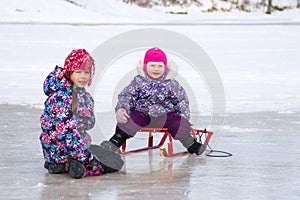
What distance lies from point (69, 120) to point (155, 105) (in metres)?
1.02

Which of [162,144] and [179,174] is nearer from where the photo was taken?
[179,174]

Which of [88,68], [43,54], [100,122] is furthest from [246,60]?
[88,68]

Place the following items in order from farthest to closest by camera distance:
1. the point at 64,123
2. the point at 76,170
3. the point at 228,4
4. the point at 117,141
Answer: the point at 228,4, the point at 117,141, the point at 64,123, the point at 76,170

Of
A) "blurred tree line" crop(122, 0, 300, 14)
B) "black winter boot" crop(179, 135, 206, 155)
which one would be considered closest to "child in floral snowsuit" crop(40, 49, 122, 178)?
"black winter boot" crop(179, 135, 206, 155)

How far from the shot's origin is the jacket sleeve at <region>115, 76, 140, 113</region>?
5859 mm

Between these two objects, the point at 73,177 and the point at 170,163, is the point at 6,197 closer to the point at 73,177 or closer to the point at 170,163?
the point at 73,177

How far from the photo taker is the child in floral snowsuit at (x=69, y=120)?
200 inches

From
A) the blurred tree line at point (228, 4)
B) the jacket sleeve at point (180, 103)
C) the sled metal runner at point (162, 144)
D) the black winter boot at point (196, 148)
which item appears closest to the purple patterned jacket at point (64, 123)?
the sled metal runner at point (162, 144)

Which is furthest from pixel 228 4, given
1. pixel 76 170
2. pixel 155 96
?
pixel 76 170

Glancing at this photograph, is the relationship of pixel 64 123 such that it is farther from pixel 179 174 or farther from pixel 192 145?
pixel 192 145

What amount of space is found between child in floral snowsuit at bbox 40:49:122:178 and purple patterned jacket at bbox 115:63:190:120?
2.42 ft

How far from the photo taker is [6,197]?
4465mm

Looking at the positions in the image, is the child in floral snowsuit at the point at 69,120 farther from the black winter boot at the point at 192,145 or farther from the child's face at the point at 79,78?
the black winter boot at the point at 192,145

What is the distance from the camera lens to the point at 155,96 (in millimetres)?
5906
